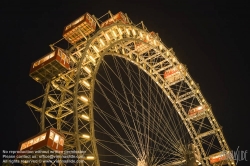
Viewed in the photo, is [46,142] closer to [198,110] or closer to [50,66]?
[50,66]

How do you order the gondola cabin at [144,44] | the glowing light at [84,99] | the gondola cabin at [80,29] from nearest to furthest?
the glowing light at [84,99], the gondola cabin at [80,29], the gondola cabin at [144,44]

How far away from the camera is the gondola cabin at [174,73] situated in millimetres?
29828

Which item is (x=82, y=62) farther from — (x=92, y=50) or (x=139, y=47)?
(x=139, y=47)

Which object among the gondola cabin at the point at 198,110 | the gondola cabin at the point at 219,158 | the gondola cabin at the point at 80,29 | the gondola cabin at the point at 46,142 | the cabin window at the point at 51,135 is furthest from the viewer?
the gondola cabin at the point at 198,110

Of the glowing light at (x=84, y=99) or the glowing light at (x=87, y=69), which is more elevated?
the glowing light at (x=87, y=69)

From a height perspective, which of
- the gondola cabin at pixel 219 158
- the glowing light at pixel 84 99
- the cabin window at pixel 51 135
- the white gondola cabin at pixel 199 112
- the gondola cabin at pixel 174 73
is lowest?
the gondola cabin at pixel 219 158

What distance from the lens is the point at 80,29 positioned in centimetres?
2108

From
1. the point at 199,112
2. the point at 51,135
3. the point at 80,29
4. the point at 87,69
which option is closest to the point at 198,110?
the point at 199,112

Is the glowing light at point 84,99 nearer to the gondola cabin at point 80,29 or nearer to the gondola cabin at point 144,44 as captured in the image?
the gondola cabin at point 80,29

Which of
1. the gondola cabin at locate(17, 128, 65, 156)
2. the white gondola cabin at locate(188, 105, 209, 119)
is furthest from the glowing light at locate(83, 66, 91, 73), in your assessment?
the white gondola cabin at locate(188, 105, 209, 119)

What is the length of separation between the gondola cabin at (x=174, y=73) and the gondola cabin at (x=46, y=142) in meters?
16.2

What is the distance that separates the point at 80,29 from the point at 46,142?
8997 mm

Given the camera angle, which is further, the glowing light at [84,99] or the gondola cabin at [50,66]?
the glowing light at [84,99]

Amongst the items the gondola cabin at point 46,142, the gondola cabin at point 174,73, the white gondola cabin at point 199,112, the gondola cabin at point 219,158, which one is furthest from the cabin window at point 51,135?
the gondola cabin at point 219,158
